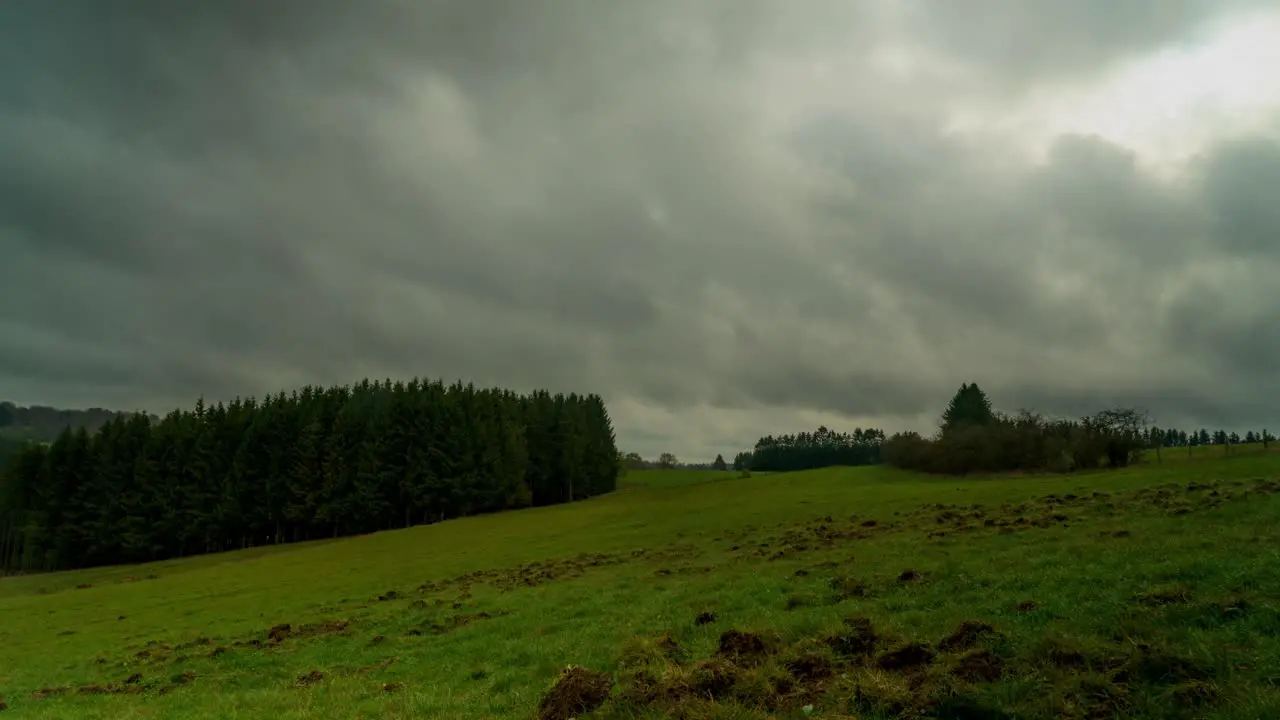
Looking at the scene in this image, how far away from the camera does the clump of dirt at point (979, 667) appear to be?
948cm

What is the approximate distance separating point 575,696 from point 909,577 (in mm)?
11660

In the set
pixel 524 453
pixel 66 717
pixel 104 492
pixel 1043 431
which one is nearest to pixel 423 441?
pixel 524 453

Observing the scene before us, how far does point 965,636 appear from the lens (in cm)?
1145

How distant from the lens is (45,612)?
48781 mm

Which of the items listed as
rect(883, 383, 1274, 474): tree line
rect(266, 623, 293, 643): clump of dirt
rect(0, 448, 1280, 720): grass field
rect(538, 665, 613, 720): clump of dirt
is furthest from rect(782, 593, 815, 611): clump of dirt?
rect(883, 383, 1274, 474): tree line

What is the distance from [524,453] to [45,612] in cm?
7094

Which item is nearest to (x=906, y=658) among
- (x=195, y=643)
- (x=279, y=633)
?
(x=279, y=633)

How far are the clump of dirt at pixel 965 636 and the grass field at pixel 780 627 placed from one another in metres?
0.05

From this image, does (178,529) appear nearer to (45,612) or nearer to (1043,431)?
(45,612)

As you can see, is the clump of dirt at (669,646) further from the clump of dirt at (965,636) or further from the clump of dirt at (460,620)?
the clump of dirt at (460,620)

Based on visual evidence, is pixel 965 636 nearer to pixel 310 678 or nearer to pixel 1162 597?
pixel 1162 597

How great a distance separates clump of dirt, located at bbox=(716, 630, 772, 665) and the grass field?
0.22 feet

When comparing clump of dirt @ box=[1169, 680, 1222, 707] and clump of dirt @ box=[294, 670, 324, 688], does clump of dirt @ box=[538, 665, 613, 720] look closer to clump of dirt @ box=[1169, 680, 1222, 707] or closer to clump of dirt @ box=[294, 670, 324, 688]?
clump of dirt @ box=[1169, 680, 1222, 707]

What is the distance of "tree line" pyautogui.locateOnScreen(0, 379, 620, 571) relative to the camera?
99562 millimetres
